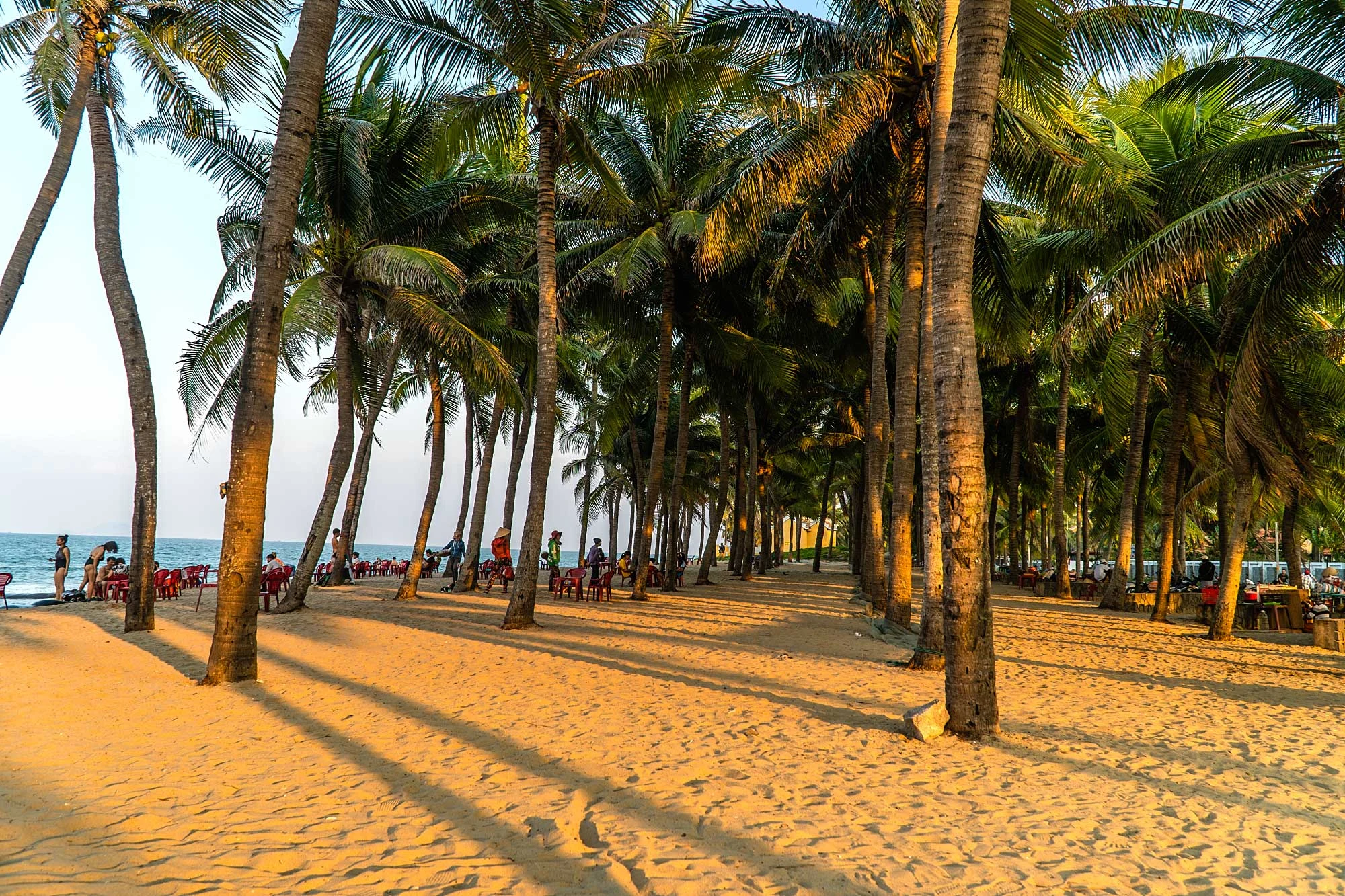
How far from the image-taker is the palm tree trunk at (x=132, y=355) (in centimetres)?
1056

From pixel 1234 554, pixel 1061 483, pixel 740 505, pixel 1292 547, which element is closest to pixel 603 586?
pixel 740 505

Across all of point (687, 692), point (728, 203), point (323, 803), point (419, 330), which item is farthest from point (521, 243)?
point (323, 803)

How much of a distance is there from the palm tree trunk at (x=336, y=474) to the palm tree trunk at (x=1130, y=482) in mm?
15908

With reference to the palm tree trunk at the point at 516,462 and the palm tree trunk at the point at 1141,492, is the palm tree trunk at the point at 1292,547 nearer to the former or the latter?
the palm tree trunk at the point at 1141,492

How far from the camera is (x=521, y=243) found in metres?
19.8

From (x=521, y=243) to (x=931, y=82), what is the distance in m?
11.5

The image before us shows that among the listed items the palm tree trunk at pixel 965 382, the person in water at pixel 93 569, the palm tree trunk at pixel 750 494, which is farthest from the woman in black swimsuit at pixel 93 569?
the palm tree trunk at pixel 965 382

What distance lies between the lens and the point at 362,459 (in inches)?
732

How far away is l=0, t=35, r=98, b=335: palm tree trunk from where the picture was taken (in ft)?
34.5

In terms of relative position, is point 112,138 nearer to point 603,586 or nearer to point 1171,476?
point 603,586

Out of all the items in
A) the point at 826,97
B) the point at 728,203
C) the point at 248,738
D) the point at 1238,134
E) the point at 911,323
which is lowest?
the point at 248,738

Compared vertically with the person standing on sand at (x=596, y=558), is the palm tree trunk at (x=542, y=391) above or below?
above

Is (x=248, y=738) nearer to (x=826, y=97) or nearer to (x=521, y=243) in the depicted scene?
(x=826, y=97)

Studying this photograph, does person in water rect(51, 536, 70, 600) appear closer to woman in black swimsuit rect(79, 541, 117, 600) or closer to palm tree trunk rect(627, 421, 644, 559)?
woman in black swimsuit rect(79, 541, 117, 600)
